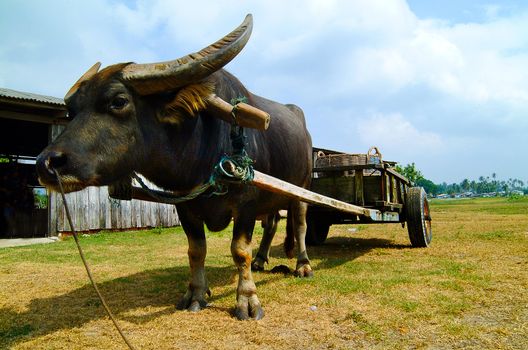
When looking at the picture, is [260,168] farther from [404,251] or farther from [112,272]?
[404,251]

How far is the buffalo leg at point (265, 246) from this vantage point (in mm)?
5758

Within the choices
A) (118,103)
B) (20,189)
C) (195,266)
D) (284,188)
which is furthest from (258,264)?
(20,189)

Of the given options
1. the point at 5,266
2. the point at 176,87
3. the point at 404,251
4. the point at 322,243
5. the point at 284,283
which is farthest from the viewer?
the point at 322,243

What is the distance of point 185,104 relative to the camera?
3.16m

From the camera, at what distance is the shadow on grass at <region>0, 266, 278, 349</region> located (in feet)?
10.9

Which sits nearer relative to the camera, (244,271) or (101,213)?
(244,271)

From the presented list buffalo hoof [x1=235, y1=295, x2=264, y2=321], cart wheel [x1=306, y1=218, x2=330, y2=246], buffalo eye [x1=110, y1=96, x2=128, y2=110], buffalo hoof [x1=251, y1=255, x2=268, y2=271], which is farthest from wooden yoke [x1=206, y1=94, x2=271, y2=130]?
cart wheel [x1=306, y1=218, x2=330, y2=246]

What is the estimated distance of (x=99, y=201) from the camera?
41.2 ft

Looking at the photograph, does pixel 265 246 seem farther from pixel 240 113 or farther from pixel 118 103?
pixel 118 103

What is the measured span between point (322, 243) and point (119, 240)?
17.4 feet

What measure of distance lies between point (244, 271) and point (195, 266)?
60cm

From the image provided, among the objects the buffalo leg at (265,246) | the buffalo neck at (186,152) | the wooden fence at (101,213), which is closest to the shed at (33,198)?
the wooden fence at (101,213)

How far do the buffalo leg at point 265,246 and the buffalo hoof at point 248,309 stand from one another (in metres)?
2.15

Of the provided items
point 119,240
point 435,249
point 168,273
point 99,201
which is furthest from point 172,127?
point 99,201
